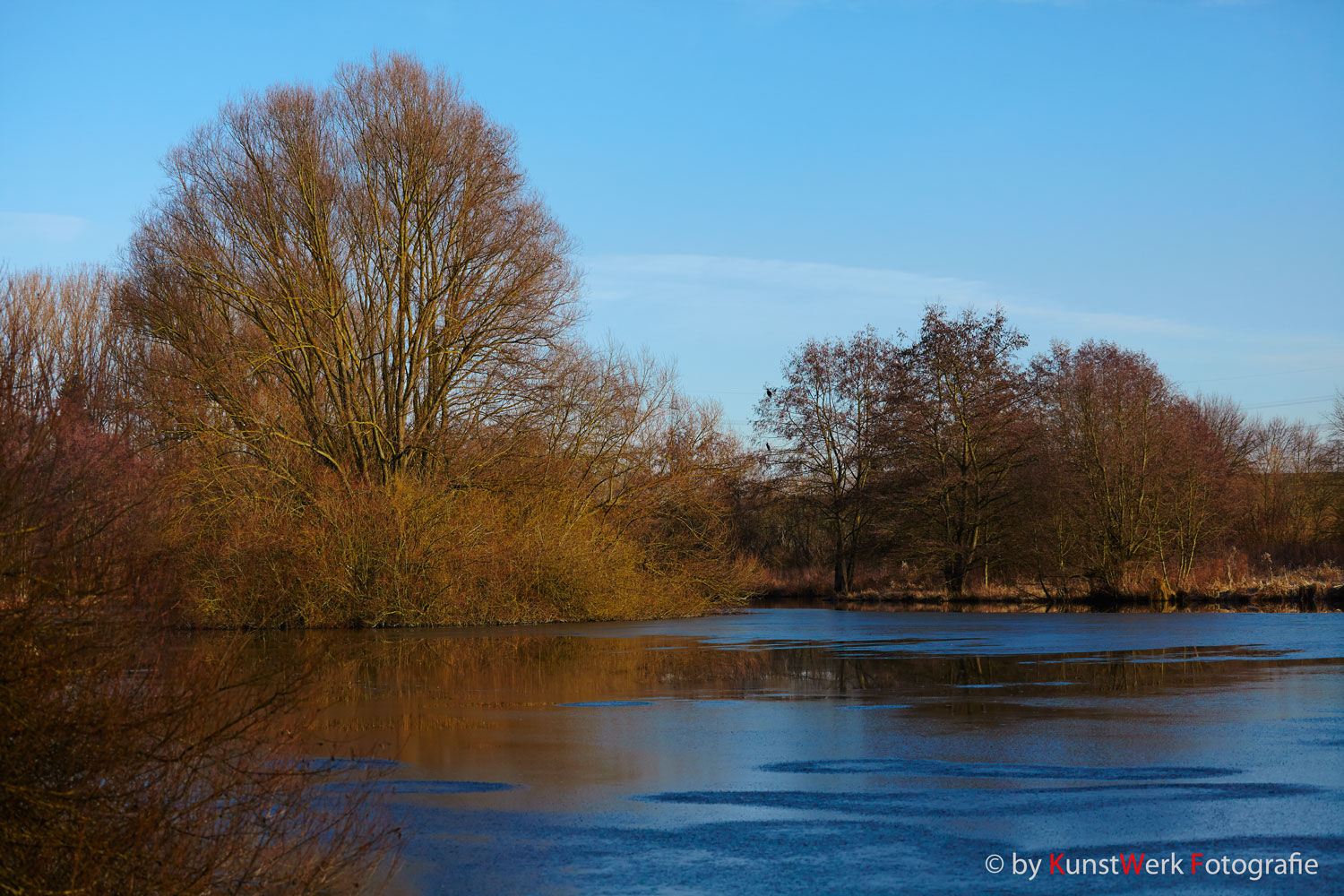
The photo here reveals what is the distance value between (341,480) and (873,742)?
67.6 ft

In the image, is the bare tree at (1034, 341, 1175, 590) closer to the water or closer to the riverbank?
the riverbank

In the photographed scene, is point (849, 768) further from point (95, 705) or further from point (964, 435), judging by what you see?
point (964, 435)

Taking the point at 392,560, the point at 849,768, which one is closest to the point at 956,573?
the point at 392,560

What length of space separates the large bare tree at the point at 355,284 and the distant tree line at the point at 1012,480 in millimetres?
19614

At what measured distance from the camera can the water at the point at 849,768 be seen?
18.4 ft

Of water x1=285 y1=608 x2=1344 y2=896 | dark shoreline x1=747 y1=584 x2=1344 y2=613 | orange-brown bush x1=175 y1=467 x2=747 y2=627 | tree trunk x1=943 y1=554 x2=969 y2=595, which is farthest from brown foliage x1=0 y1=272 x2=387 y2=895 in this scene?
tree trunk x1=943 y1=554 x2=969 y2=595

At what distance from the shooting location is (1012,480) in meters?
43.3

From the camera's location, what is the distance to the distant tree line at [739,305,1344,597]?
3828 centimetres

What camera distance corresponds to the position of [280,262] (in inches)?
1096

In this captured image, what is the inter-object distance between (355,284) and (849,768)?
80.0 ft

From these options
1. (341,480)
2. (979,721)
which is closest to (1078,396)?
(341,480)

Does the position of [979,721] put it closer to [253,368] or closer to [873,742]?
[873,742]

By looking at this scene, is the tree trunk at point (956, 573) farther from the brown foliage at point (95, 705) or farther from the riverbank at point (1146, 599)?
the brown foliage at point (95, 705)

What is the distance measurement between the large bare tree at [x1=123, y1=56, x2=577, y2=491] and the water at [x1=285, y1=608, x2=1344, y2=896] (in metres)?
12.7
